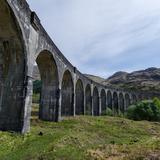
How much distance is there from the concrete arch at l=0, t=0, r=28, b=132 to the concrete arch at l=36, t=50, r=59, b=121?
8311mm

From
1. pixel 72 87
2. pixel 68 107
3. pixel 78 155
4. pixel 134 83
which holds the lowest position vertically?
pixel 78 155

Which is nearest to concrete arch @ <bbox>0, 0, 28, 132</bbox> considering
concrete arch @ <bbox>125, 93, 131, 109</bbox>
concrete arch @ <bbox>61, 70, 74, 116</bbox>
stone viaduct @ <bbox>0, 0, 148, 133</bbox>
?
stone viaduct @ <bbox>0, 0, 148, 133</bbox>

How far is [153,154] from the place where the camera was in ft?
38.5

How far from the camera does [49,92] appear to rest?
2492cm

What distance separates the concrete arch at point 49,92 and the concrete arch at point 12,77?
8.31 meters

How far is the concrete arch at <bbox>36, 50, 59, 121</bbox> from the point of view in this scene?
2417cm

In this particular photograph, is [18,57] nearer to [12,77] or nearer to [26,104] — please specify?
[12,77]

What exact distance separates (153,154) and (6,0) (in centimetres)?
1019

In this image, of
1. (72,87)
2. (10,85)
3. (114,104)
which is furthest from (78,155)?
(114,104)

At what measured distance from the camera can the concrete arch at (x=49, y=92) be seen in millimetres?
24172

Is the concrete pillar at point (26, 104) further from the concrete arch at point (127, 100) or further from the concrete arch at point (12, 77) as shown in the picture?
the concrete arch at point (127, 100)

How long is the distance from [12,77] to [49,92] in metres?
9.74

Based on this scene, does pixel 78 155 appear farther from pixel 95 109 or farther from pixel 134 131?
pixel 95 109

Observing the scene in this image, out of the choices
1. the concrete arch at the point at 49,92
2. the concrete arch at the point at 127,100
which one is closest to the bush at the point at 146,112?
the concrete arch at the point at 49,92
